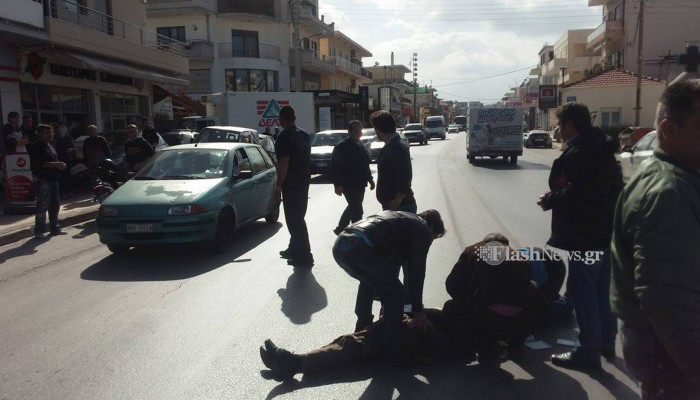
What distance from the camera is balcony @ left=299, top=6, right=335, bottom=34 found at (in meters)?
46.2

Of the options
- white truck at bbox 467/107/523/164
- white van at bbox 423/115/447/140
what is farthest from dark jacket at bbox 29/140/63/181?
white van at bbox 423/115/447/140

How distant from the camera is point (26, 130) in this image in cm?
1361

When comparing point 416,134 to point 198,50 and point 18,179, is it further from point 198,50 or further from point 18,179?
point 18,179

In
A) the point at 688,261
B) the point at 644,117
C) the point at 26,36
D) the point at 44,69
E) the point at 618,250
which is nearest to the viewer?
the point at 688,261

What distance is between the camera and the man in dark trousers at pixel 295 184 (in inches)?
284

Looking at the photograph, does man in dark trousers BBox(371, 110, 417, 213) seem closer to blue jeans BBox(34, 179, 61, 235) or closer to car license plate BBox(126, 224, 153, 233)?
car license plate BBox(126, 224, 153, 233)

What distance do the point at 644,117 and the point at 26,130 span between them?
119ft

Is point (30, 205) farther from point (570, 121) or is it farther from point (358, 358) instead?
point (570, 121)

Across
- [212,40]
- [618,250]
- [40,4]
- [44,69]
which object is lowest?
[618,250]

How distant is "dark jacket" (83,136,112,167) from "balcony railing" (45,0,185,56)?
464 centimetres

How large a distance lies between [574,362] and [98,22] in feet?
Result: 64.5

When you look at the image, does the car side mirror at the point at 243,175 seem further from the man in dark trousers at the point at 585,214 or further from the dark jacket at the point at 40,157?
the man in dark trousers at the point at 585,214

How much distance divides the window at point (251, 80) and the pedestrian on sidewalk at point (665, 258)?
42696 mm

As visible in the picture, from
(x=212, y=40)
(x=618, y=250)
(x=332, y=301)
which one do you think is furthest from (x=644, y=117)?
(x=618, y=250)
